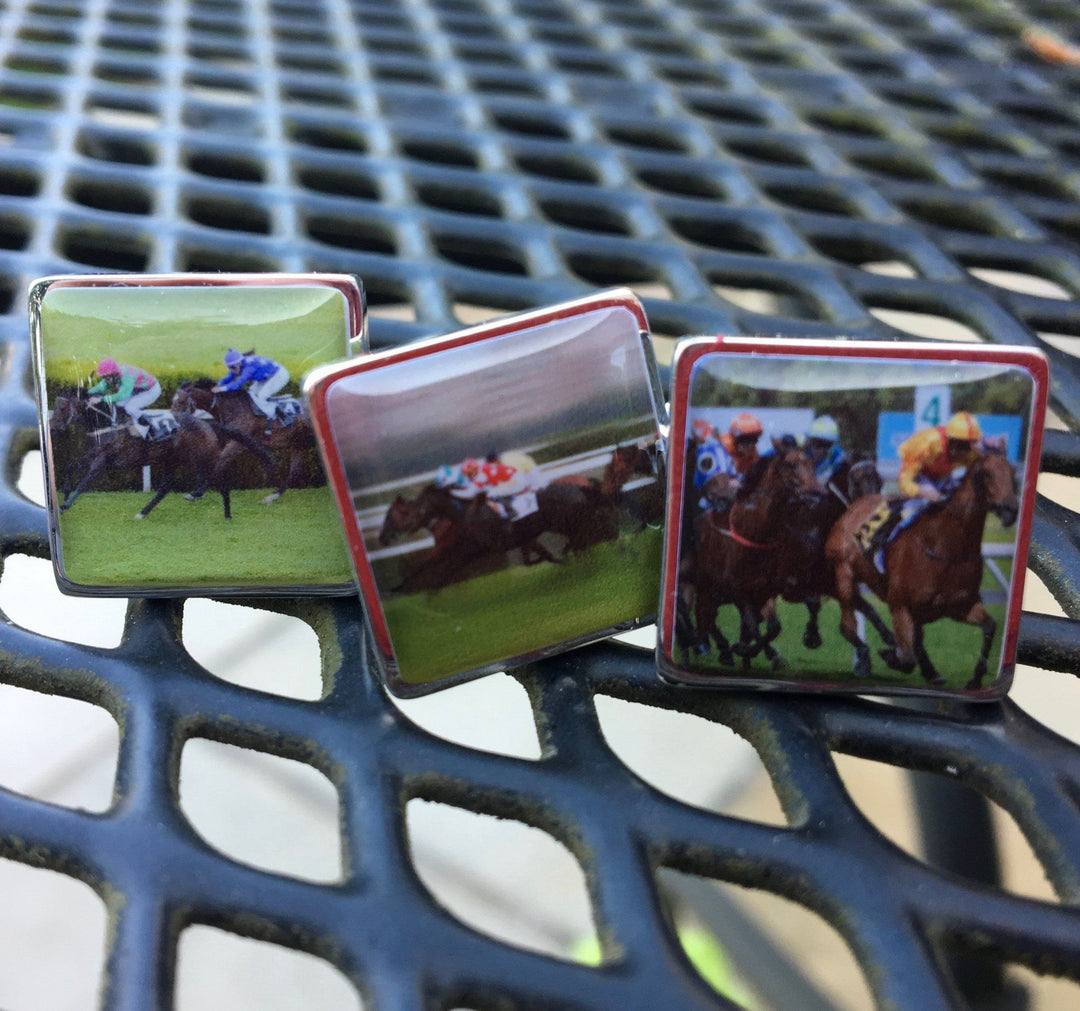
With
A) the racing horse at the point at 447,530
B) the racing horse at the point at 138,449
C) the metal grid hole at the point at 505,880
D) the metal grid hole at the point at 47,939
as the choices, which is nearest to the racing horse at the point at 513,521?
the racing horse at the point at 447,530

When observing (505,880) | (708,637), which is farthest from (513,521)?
(505,880)

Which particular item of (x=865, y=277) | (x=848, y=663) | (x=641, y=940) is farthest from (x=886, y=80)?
(x=641, y=940)

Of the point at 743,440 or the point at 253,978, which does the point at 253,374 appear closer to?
the point at 743,440

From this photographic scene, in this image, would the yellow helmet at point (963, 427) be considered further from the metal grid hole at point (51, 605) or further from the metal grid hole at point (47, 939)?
the metal grid hole at point (47, 939)

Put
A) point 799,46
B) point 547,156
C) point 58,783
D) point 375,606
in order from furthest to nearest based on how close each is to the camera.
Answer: point 58,783 → point 799,46 → point 547,156 → point 375,606

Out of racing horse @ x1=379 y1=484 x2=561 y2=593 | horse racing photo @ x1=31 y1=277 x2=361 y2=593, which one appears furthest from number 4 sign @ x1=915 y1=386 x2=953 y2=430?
horse racing photo @ x1=31 y1=277 x2=361 y2=593

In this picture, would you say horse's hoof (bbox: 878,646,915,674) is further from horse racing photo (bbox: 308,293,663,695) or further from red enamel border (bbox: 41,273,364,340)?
red enamel border (bbox: 41,273,364,340)

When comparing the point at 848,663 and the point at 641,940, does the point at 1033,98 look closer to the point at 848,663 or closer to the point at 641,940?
the point at 848,663
